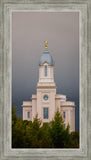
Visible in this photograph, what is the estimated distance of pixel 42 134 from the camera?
2.74 m

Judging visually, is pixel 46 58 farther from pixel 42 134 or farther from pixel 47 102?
pixel 42 134

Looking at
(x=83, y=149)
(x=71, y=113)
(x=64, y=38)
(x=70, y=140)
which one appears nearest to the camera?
(x=83, y=149)

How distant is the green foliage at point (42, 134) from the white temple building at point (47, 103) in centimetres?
7

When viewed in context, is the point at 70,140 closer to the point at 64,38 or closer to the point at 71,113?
the point at 71,113

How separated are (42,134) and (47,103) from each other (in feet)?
1.41

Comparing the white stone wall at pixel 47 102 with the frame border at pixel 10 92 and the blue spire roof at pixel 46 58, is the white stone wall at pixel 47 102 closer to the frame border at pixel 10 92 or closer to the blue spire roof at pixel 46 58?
the blue spire roof at pixel 46 58

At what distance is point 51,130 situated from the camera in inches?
112

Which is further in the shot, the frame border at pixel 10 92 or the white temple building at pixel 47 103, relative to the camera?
the white temple building at pixel 47 103

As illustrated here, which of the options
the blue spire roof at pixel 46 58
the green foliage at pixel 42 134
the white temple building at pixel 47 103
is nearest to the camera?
the green foliage at pixel 42 134

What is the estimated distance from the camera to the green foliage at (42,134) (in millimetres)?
2420

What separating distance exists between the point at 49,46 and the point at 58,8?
0.83m

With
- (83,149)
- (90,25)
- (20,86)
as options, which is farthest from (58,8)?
(83,149)

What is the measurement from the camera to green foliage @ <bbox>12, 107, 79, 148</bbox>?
7.94 ft

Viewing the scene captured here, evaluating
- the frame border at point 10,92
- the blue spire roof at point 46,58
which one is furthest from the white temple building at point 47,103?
the frame border at point 10,92
